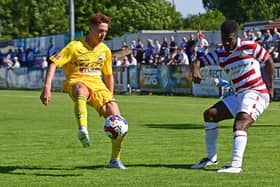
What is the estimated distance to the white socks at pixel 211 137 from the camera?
11.6 meters

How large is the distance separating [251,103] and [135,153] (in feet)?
9.97

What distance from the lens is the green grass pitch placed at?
10336 mm

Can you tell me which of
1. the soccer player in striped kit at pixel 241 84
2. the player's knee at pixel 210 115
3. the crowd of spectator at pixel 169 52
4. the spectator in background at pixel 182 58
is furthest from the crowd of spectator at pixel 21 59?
the soccer player in striped kit at pixel 241 84

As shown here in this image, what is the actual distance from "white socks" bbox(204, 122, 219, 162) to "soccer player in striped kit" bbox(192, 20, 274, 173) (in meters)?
0.16

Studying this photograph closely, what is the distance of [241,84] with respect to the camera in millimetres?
11195

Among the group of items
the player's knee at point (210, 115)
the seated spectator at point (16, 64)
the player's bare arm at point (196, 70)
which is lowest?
the seated spectator at point (16, 64)

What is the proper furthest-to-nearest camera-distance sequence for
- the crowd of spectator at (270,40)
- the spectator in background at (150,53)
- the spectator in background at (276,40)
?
the spectator in background at (150,53), the spectator in background at (276,40), the crowd of spectator at (270,40)

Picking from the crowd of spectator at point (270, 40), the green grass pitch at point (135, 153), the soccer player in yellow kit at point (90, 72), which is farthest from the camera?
the crowd of spectator at point (270, 40)

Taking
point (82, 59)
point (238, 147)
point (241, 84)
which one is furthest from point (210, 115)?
point (82, 59)

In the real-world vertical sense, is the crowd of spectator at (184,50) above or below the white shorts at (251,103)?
below

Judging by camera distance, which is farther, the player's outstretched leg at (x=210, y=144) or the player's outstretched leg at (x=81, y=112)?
the player's outstretched leg at (x=210, y=144)

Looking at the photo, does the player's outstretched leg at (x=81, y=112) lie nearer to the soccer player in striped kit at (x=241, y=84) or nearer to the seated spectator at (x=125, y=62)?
the soccer player in striped kit at (x=241, y=84)

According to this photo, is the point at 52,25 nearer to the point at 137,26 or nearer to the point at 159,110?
the point at 137,26

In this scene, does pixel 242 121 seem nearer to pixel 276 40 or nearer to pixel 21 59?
pixel 276 40
